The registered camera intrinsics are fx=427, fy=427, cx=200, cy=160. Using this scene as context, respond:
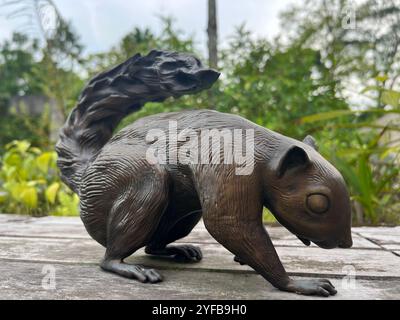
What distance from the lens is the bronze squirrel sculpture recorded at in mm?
1146

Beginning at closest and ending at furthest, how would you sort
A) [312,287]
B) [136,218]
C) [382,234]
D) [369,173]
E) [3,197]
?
[312,287] < [136,218] < [382,234] < [369,173] < [3,197]

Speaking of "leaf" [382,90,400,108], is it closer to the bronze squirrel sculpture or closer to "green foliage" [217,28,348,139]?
"green foliage" [217,28,348,139]

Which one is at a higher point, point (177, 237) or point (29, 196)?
point (177, 237)

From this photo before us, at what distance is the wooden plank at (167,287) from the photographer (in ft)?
3.60

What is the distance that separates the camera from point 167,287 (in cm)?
118

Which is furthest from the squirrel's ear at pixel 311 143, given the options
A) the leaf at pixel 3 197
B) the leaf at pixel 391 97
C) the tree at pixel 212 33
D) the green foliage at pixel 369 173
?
the leaf at pixel 3 197

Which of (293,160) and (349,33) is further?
(349,33)

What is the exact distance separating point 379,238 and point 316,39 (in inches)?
253

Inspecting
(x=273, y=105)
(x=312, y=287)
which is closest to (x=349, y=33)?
(x=273, y=105)

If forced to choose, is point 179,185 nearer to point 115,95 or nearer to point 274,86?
point 115,95

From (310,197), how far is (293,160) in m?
0.11

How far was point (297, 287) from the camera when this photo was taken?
1.12 metres

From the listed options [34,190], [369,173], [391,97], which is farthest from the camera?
[34,190]
